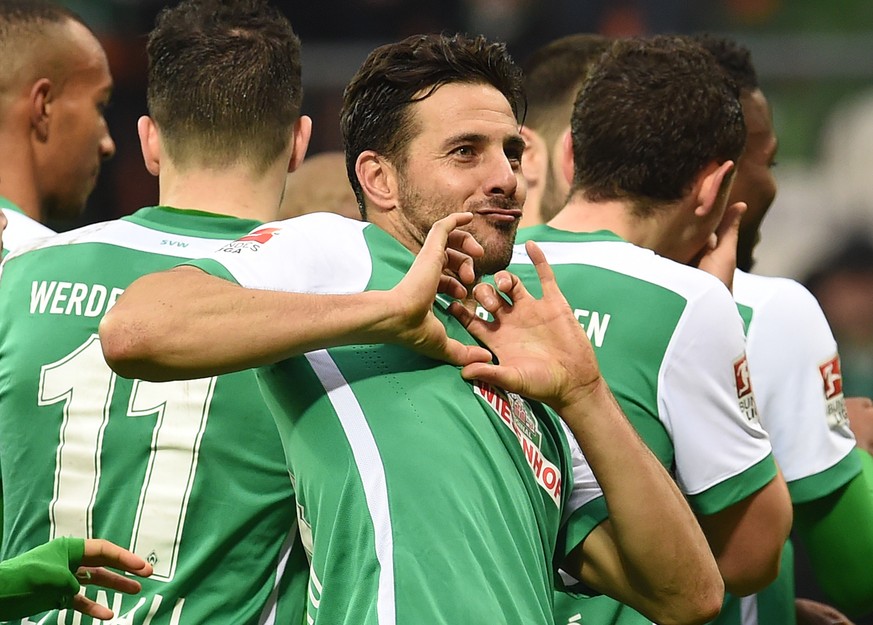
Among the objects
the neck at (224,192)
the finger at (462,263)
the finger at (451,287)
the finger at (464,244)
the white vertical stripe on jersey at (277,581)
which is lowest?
the white vertical stripe on jersey at (277,581)

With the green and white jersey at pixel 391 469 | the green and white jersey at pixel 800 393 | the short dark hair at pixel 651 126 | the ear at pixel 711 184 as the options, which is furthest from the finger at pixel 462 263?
the green and white jersey at pixel 800 393

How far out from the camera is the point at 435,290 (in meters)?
2.61

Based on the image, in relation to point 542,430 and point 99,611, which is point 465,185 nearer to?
point 542,430


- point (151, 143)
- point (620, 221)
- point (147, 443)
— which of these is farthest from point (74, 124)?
point (620, 221)

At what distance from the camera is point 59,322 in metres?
3.32

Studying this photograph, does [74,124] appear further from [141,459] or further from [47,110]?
[141,459]

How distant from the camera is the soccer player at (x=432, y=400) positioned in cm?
251

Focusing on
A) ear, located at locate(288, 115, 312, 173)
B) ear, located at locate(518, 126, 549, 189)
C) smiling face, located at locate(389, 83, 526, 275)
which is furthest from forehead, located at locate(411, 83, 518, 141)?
ear, located at locate(518, 126, 549, 189)

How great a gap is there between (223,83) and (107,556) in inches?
52.7

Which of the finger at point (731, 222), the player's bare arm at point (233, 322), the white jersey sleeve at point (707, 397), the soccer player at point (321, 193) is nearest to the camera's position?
the player's bare arm at point (233, 322)

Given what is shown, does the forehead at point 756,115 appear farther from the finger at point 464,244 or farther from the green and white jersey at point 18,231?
the green and white jersey at point 18,231

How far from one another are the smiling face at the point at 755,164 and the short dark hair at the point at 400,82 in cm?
159

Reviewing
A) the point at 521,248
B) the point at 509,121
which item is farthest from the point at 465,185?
the point at 521,248

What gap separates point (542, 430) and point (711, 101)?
1.27 metres
